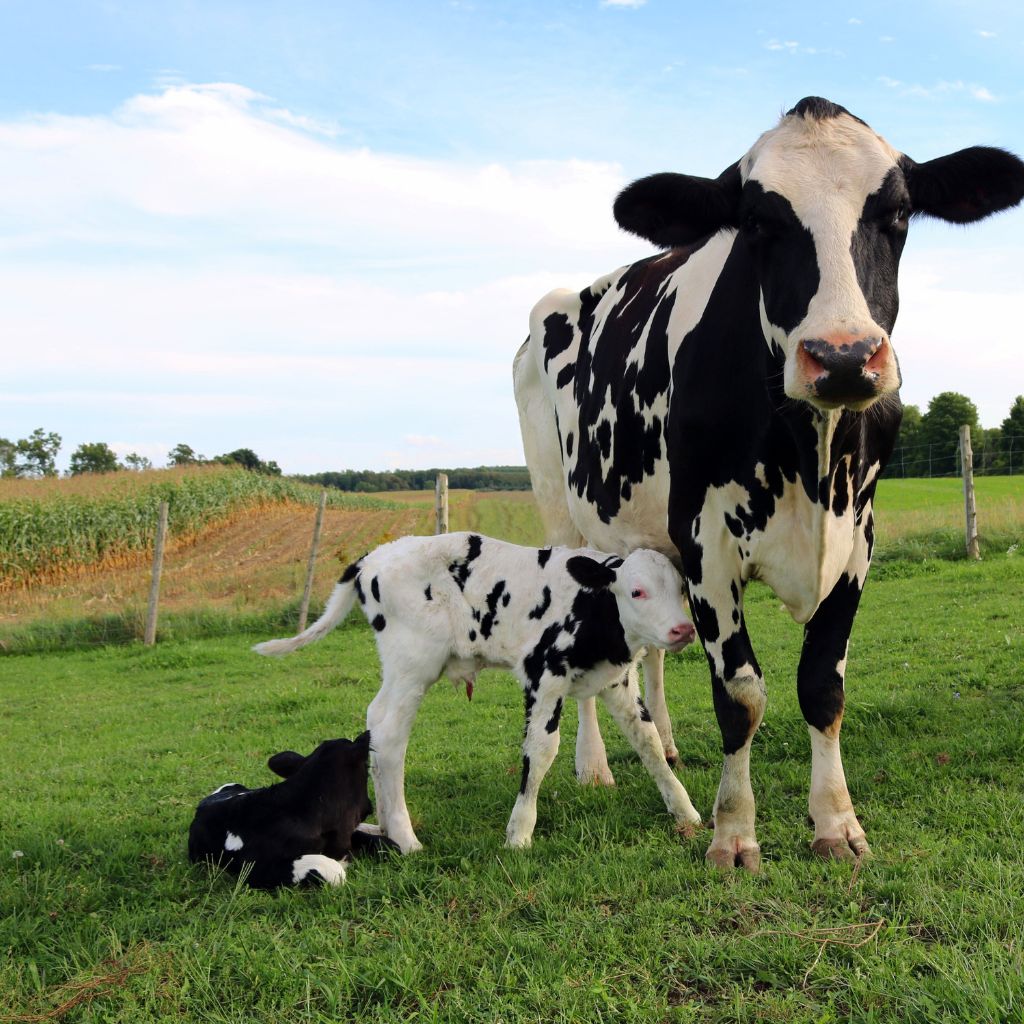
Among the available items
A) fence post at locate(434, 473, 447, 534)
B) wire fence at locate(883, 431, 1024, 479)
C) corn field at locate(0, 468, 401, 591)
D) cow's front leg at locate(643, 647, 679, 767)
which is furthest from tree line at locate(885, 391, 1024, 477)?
cow's front leg at locate(643, 647, 679, 767)

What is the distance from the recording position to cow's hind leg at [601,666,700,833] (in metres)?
5.14

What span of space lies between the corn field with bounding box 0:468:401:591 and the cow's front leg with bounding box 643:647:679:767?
21.2 metres

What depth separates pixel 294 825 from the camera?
4773 millimetres

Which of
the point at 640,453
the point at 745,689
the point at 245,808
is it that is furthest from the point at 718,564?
the point at 245,808

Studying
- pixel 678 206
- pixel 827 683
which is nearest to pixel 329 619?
pixel 827 683

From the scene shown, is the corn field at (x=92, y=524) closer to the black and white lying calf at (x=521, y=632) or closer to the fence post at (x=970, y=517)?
the fence post at (x=970, y=517)

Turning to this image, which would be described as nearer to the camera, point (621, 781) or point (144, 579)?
point (621, 781)

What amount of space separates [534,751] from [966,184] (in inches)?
132

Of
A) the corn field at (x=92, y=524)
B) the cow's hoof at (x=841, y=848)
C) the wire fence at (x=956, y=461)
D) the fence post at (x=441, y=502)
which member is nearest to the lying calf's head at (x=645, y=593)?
the cow's hoof at (x=841, y=848)

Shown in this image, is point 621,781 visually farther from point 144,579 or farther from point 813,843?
point 144,579

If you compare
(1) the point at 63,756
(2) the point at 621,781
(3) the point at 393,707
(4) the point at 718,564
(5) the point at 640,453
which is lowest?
(1) the point at 63,756

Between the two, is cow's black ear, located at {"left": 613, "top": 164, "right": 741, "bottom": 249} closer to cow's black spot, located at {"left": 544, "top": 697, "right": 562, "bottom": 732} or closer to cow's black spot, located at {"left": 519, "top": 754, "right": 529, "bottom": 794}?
cow's black spot, located at {"left": 544, "top": 697, "right": 562, "bottom": 732}

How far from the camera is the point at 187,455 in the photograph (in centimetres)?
4472

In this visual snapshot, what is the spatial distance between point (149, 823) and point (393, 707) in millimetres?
1725
